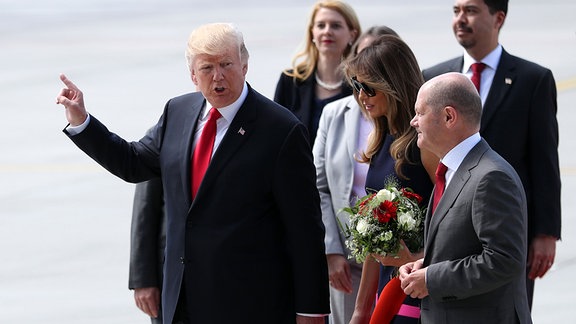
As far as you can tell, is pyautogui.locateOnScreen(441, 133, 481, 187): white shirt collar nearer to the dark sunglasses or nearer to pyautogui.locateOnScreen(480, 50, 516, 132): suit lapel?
the dark sunglasses

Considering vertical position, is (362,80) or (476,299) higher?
(362,80)

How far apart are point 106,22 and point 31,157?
9.02 metres

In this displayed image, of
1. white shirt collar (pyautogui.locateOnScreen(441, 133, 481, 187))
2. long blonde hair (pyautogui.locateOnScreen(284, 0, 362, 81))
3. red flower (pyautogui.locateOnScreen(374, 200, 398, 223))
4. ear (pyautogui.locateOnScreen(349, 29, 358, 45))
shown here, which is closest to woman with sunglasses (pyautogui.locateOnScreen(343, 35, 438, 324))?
red flower (pyautogui.locateOnScreen(374, 200, 398, 223))

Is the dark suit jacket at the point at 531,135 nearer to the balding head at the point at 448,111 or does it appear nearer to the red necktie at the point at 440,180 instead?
the red necktie at the point at 440,180

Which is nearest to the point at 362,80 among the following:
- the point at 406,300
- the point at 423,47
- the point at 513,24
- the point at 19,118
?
the point at 406,300

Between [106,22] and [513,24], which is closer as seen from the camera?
[513,24]

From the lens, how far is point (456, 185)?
4.52m

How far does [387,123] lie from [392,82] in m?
0.20

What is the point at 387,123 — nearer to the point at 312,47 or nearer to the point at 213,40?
the point at 213,40

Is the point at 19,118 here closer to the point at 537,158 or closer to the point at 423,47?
the point at 423,47

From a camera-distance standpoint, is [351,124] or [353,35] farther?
[353,35]

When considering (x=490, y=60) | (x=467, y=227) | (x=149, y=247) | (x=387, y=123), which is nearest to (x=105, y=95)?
(x=490, y=60)

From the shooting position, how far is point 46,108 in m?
14.7

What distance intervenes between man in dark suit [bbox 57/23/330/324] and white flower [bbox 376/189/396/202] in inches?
10.2
